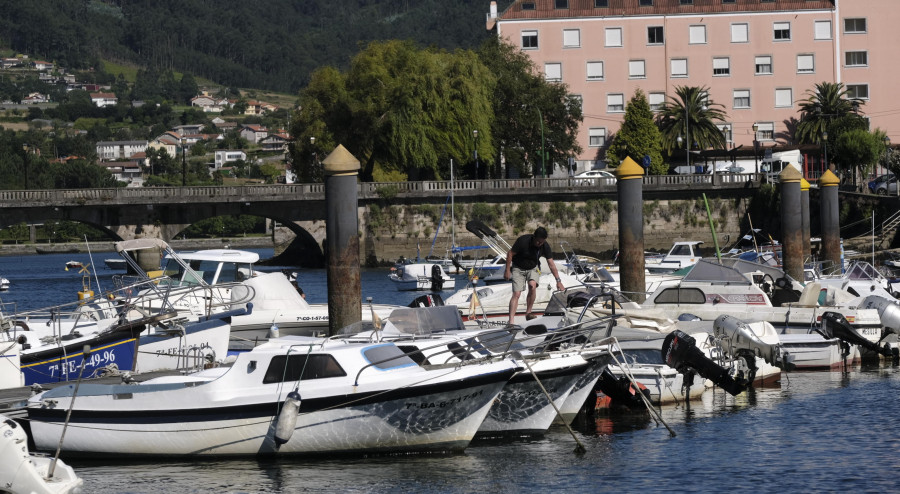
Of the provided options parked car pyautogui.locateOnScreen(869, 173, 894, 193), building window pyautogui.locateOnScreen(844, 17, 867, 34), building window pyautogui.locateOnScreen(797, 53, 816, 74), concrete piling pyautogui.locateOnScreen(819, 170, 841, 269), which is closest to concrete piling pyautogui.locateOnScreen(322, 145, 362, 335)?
concrete piling pyautogui.locateOnScreen(819, 170, 841, 269)

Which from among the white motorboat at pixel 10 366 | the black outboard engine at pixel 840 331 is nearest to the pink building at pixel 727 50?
the black outboard engine at pixel 840 331

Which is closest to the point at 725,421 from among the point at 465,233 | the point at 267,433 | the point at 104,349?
the point at 267,433

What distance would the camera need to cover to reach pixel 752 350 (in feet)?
76.8

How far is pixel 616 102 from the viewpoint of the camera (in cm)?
7850

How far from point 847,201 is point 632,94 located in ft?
56.5

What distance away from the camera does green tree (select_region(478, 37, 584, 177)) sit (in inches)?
2940

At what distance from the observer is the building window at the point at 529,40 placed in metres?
77.9

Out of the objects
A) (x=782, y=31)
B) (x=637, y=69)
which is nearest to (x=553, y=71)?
(x=637, y=69)

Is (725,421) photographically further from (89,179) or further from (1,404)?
(89,179)

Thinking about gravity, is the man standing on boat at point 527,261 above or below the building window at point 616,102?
below

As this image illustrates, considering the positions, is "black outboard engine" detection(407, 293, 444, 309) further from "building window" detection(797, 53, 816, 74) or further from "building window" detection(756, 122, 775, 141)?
"building window" detection(797, 53, 816, 74)

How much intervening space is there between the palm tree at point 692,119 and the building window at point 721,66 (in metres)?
1.27

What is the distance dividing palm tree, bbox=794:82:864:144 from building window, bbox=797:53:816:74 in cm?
107

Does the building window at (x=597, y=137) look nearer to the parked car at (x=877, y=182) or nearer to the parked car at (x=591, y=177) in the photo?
the parked car at (x=591, y=177)
